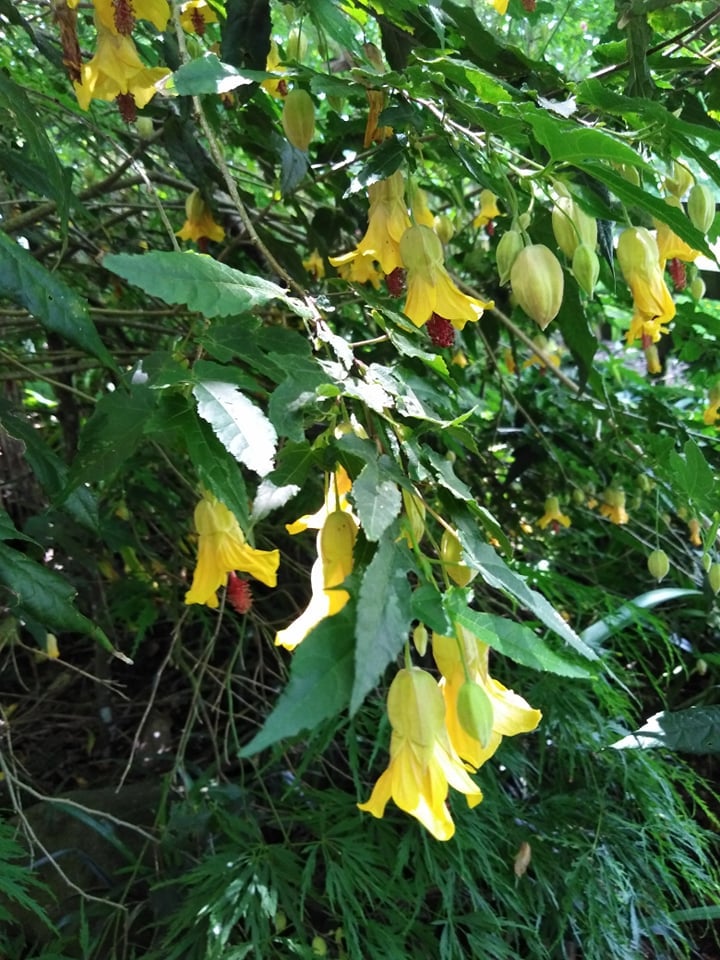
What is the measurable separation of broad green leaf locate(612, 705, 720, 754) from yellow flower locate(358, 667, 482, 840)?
2.00ft

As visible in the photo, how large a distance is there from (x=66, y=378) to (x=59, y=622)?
2.30ft

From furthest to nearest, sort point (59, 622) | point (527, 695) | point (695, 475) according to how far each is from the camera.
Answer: point (527, 695) < point (695, 475) < point (59, 622)

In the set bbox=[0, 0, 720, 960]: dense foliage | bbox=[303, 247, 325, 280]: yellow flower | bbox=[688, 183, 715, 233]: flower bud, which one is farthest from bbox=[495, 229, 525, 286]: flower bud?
bbox=[303, 247, 325, 280]: yellow flower

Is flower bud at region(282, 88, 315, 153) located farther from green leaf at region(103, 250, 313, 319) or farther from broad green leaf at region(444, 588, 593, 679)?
broad green leaf at region(444, 588, 593, 679)

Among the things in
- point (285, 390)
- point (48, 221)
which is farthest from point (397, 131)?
point (48, 221)

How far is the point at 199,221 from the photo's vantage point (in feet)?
3.02

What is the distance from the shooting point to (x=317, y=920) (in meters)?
0.94

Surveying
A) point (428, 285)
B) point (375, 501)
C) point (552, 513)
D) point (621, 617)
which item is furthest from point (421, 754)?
point (552, 513)

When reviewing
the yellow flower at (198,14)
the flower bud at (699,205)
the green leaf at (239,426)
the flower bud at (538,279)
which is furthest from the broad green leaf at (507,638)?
the yellow flower at (198,14)

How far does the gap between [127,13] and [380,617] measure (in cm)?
59

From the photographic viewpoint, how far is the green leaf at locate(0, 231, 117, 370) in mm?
482

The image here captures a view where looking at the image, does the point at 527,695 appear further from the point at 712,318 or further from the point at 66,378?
the point at 66,378

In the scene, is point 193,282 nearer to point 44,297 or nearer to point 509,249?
point 44,297

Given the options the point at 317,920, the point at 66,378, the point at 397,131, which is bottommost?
the point at 317,920
